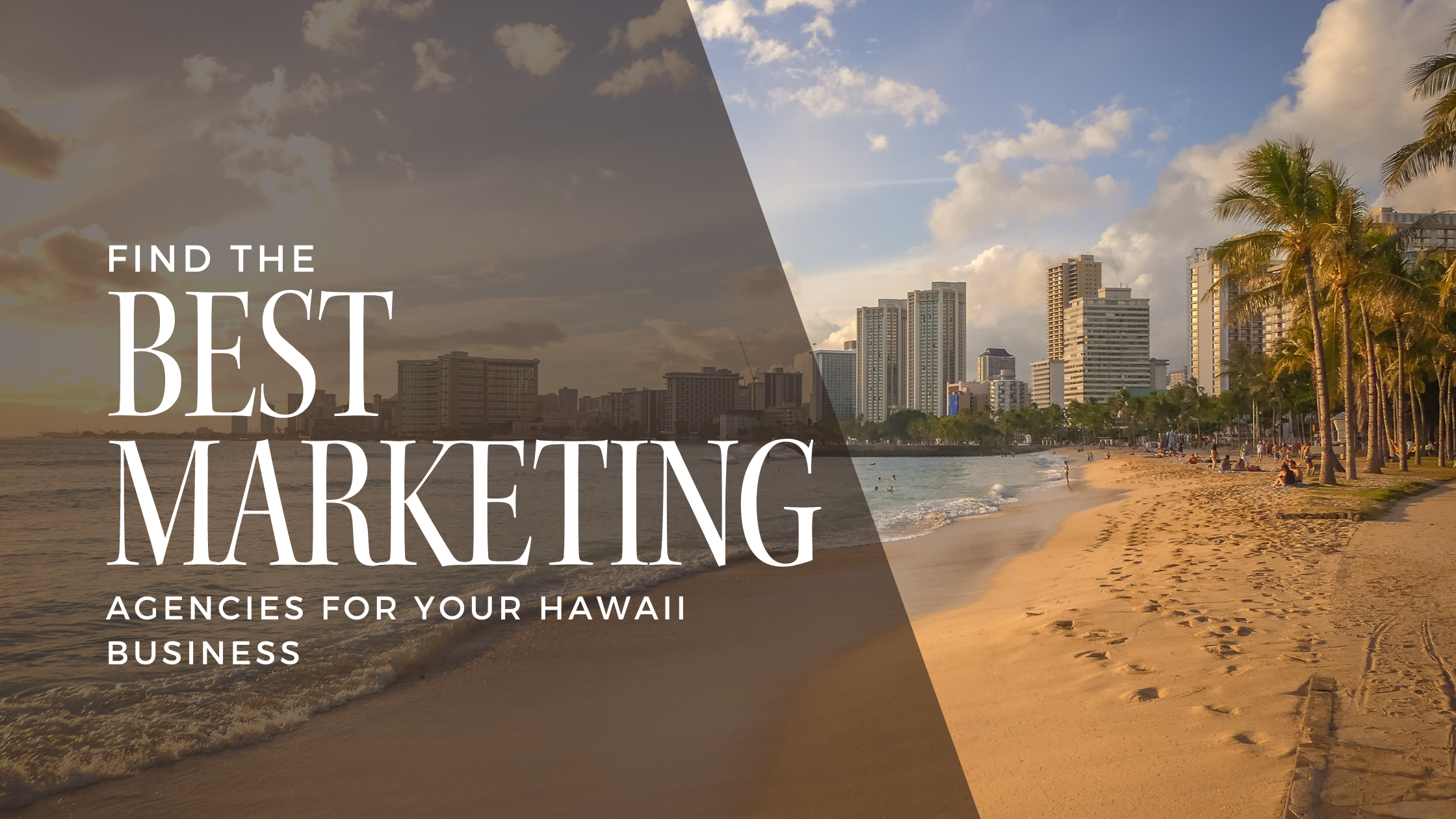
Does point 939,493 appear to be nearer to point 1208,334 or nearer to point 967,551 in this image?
point 967,551

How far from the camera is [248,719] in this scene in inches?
232

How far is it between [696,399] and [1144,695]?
221ft

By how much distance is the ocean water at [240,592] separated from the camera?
5809mm

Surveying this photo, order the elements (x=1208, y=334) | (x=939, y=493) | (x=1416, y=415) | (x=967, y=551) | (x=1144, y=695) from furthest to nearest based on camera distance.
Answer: (x=1208, y=334) → (x=1416, y=415) → (x=939, y=493) → (x=967, y=551) → (x=1144, y=695)

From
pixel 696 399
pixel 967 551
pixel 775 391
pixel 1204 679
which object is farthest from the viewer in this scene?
pixel 775 391

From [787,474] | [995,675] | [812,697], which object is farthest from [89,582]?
[787,474]

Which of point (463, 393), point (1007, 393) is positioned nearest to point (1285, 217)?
point (463, 393)

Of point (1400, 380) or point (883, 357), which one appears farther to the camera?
point (883, 357)

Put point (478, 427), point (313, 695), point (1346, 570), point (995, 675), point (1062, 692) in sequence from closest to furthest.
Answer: point (1062, 692)
point (995, 675)
point (313, 695)
point (1346, 570)
point (478, 427)

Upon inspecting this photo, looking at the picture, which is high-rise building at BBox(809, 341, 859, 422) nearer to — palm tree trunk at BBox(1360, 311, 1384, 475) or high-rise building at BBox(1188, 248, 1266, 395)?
high-rise building at BBox(1188, 248, 1266, 395)

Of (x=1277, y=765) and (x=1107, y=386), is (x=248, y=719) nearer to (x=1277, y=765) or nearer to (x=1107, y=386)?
(x=1277, y=765)

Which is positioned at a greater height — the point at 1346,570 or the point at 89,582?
the point at 1346,570

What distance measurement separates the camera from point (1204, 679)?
4793 mm

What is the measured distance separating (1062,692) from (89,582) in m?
15.8
